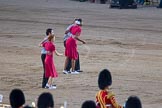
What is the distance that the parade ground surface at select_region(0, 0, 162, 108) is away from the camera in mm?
23312

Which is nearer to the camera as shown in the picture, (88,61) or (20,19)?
(88,61)

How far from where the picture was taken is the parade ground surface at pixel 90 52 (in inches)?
918

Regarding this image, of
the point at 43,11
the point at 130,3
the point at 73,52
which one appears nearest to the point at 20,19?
the point at 43,11

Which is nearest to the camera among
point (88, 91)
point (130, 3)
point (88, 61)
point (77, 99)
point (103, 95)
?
point (103, 95)

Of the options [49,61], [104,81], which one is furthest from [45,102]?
[49,61]

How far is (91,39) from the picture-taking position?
37125mm

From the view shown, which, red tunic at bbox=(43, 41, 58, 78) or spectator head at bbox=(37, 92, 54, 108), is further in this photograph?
red tunic at bbox=(43, 41, 58, 78)

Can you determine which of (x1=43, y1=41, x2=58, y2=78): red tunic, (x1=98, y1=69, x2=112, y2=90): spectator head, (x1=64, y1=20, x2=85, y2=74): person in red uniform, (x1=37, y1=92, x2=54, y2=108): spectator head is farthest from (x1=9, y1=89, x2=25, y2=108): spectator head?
(x1=64, y1=20, x2=85, y2=74): person in red uniform

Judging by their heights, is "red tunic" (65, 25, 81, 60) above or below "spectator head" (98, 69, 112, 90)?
below

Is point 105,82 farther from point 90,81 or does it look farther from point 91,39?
point 91,39

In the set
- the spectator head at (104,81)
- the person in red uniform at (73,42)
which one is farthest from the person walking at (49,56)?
the spectator head at (104,81)

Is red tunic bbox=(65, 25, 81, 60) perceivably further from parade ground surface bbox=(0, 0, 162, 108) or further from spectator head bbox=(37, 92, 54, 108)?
spectator head bbox=(37, 92, 54, 108)

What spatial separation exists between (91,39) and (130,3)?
2560 centimetres

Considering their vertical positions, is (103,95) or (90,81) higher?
(103,95)
